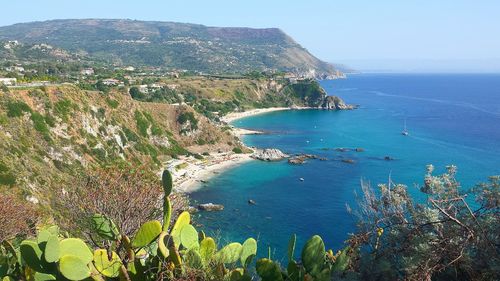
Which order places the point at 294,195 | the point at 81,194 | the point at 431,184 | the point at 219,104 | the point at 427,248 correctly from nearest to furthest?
the point at 427,248, the point at 431,184, the point at 81,194, the point at 294,195, the point at 219,104

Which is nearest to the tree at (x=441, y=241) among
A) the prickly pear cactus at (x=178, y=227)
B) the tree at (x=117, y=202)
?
the prickly pear cactus at (x=178, y=227)

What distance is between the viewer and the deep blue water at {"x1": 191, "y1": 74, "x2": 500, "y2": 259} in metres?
43.4

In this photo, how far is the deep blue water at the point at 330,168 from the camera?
43.4m

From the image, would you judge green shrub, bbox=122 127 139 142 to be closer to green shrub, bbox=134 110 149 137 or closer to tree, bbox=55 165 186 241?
green shrub, bbox=134 110 149 137

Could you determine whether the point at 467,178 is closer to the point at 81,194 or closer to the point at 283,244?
the point at 283,244

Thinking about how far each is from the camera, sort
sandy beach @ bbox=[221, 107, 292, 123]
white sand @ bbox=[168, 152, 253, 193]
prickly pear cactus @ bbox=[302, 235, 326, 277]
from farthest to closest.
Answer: sandy beach @ bbox=[221, 107, 292, 123] → white sand @ bbox=[168, 152, 253, 193] → prickly pear cactus @ bbox=[302, 235, 326, 277]

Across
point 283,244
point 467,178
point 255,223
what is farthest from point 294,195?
point 467,178

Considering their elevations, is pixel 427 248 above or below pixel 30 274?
above

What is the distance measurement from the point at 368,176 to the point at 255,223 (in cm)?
2326

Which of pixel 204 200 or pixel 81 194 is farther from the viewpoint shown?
pixel 204 200

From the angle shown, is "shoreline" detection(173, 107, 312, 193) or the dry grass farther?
"shoreline" detection(173, 107, 312, 193)

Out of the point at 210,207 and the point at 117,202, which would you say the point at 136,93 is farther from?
the point at 117,202

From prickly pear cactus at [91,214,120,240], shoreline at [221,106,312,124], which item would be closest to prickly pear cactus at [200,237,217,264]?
prickly pear cactus at [91,214,120,240]

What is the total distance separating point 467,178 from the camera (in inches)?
2218
